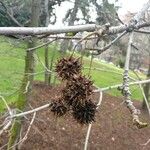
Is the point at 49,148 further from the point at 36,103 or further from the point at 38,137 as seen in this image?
the point at 36,103

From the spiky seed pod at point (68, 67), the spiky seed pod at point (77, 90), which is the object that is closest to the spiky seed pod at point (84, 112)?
the spiky seed pod at point (77, 90)

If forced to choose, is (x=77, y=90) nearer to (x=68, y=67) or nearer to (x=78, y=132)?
(x=68, y=67)

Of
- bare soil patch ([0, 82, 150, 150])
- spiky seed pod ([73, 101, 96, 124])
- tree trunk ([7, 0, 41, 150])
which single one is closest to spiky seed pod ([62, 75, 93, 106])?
spiky seed pod ([73, 101, 96, 124])

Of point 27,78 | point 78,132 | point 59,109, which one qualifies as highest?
point 59,109

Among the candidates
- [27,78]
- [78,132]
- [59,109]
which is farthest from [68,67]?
[78,132]

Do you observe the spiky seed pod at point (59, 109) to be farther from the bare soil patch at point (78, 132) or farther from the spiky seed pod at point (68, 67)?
the bare soil patch at point (78, 132)

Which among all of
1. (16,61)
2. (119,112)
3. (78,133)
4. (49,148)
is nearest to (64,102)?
(49,148)
